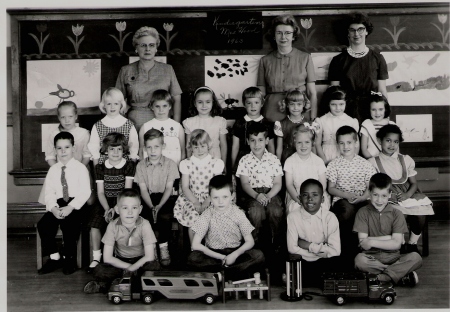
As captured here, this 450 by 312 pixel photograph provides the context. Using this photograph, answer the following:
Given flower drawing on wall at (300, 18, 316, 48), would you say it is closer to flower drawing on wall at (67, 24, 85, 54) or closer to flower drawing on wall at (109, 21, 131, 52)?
flower drawing on wall at (109, 21, 131, 52)

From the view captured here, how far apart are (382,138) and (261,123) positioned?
0.82 m

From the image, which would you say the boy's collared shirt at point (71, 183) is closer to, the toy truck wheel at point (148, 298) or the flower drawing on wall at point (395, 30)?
the toy truck wheel at point (148, 298)

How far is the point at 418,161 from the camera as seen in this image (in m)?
4.09

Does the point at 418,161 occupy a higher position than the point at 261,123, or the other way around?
the point at 261,123

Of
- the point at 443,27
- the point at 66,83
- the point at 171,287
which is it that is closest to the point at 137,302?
the point at 171,287

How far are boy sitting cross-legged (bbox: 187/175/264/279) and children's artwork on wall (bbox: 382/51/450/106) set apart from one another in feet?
6.22

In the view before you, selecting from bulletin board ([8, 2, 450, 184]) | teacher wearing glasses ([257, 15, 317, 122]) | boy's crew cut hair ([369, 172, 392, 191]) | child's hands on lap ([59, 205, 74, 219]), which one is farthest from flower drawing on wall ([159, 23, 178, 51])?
boy's crew cut hair ([369, 172, 392, 191])

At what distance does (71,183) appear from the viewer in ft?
10.8

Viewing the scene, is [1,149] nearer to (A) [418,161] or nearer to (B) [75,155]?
(B) [75,155]

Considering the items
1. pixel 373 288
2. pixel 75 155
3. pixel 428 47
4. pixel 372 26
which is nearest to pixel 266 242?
pixel 373 288

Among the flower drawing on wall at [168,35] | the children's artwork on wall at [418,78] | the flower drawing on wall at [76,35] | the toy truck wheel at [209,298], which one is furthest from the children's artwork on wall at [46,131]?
the children's artwork on wall at [418,78]

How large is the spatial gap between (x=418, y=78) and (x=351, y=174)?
50.5 inches

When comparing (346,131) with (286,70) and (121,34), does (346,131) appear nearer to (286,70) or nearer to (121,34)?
(286,70)

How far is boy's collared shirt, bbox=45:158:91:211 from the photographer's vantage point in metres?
3.28
